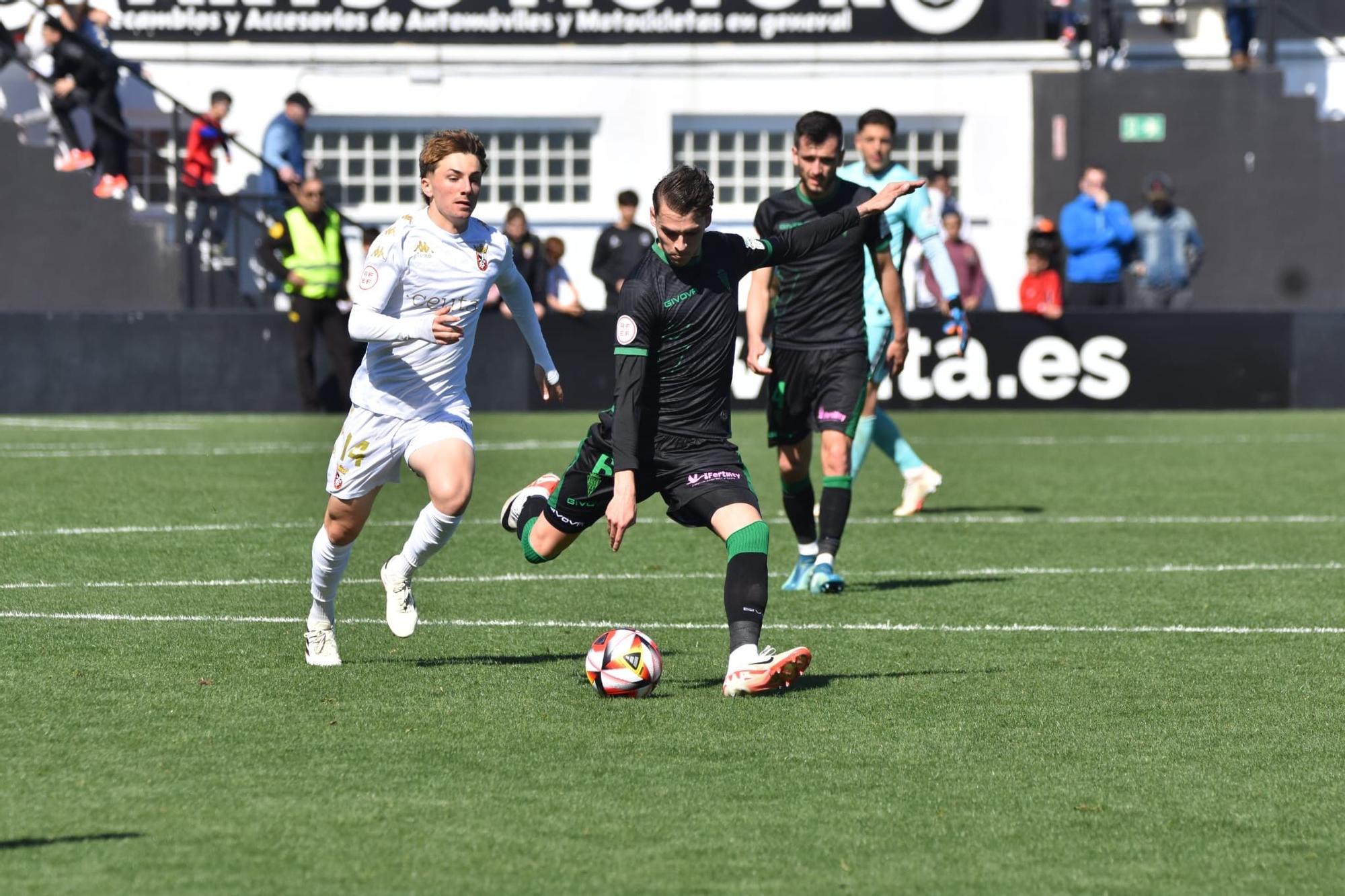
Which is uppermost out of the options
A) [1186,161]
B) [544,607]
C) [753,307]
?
[1186,161]

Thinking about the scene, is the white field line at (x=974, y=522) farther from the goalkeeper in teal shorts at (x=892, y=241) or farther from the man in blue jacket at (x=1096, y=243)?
the man in blue jacket at (x=1096, y=243)

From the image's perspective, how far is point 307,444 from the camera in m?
18.1

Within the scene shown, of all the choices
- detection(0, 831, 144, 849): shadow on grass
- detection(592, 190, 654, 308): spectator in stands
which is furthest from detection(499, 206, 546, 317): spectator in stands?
detection(0, 831, 144, 849): shadow on grass

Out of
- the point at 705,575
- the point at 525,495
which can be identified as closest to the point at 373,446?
the point at 525,495

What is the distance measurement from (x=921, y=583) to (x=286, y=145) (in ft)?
51.2

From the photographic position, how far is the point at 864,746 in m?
6.27

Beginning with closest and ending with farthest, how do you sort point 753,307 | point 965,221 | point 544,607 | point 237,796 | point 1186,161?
point 237,796, point 544,607, point 753,307, point 965,221, point 1186,161

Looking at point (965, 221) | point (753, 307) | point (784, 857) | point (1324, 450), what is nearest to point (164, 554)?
point (753, 307)

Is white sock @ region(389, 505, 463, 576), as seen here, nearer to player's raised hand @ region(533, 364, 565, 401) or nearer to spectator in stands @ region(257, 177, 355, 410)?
player's raised hand @ region(533, 364, 565, 401)

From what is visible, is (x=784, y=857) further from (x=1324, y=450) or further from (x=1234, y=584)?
(x=1324, y=450)

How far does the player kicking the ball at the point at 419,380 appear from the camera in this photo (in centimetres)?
747

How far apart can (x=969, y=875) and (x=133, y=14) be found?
78.1ft

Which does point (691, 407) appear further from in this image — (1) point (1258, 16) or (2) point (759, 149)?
(1) point (1258, 16)

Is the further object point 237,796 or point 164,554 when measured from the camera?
point 164,554
